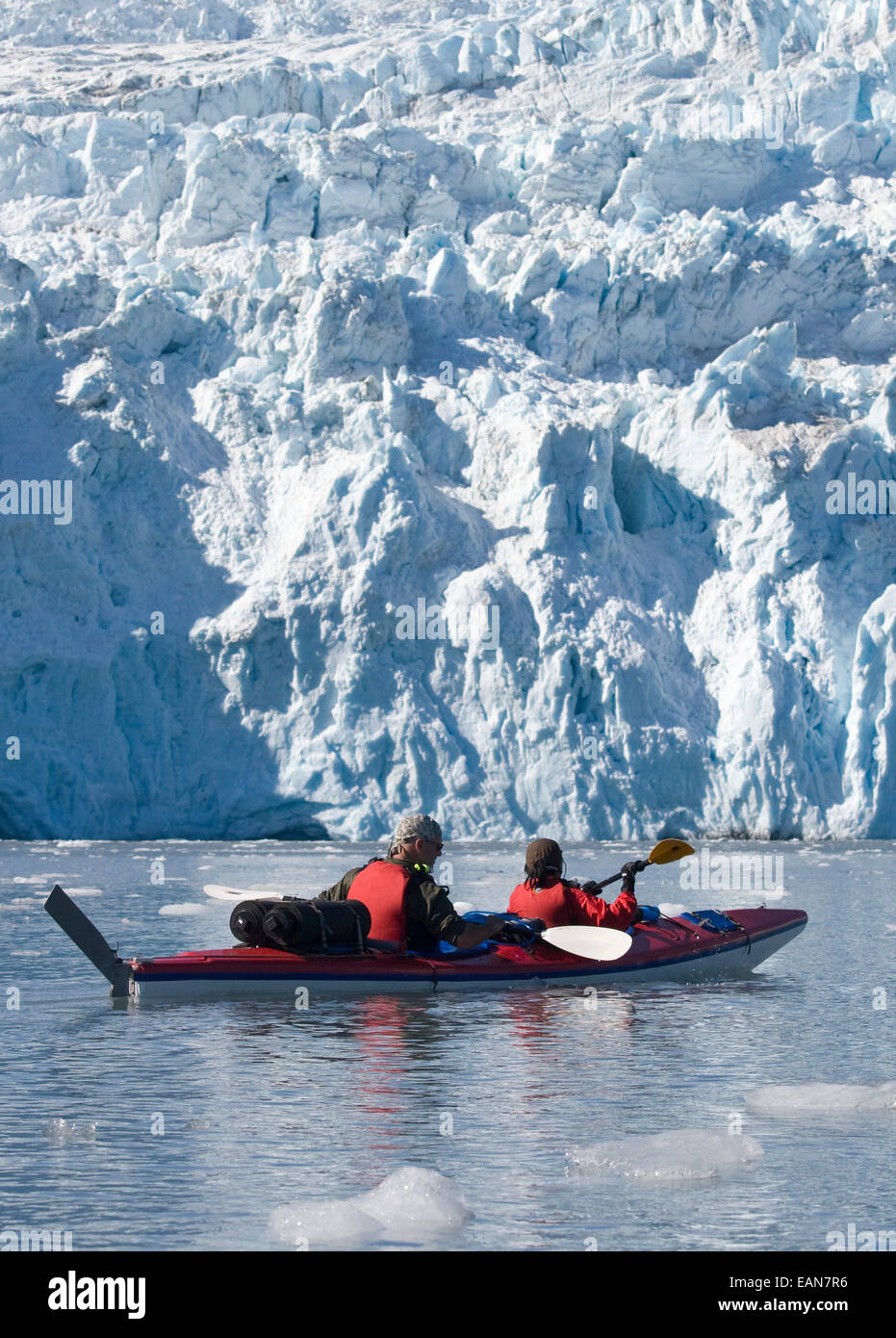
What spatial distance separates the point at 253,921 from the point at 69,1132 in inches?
136

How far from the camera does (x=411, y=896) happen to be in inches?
364

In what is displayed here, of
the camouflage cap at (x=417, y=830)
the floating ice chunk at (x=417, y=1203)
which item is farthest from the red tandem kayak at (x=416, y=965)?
the floating ice chunk at (x=417, y=1203)

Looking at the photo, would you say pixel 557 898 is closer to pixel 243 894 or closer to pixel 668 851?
pixel 668 851

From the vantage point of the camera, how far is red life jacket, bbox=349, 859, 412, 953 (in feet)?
30.2

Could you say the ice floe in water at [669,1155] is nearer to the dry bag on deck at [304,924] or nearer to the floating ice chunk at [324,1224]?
the floating ice chunk at [324,1224]

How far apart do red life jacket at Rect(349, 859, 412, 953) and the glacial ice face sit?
1492 cm

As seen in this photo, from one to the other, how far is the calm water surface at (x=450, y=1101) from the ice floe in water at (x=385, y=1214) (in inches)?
3.3

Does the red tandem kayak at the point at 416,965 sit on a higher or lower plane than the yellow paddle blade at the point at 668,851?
lower

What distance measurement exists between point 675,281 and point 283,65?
459 inches

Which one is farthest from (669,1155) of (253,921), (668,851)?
(668,851)

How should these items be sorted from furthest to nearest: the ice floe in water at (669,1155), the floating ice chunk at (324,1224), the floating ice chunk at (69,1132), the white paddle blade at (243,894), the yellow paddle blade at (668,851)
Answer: the yellow paddle blade at (668,851) < the white paddle blade at (243,894) < the floating ice chunk at (69,1132) < the ice floe in water at (669,1155) < the floating ice chunk at (324,1224)

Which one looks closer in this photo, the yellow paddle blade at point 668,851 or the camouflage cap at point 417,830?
the camouflage cap at point 417,830

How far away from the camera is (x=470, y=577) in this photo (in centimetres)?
2536

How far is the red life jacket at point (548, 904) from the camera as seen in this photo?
10078 mm
